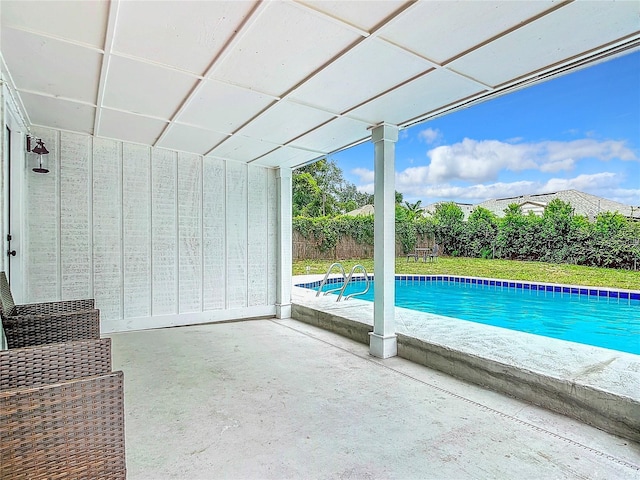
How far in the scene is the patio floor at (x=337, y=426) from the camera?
2055 mm

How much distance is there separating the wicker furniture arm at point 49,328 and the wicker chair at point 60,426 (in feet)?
→ 3.19

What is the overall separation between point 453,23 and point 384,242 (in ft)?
7.63

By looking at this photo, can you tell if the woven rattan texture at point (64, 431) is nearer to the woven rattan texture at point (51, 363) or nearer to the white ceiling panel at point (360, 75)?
the woven rattan texture at point (51, 363)

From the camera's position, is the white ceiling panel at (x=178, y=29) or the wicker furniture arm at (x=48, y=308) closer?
the white ceiling panel at (x=178, y=29)

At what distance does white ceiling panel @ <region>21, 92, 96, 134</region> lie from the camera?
3.47m

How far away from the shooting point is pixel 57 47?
2.46 m

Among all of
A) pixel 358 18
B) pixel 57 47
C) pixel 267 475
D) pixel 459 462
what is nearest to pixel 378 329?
pixel 459 462

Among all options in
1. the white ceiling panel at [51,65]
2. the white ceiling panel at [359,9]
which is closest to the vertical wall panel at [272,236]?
the white ceiling panel at [51,65]

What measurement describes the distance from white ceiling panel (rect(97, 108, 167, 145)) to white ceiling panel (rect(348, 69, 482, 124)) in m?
2.32

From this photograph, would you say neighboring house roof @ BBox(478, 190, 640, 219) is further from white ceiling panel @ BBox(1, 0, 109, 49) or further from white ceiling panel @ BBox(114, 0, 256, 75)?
white ceiling panel @ BBox(1, 0, 109, 49)

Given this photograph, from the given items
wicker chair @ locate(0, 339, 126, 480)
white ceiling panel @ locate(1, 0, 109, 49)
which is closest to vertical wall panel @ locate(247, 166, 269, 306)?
white ceiling panel @ locate(1, 0, 109, 49)

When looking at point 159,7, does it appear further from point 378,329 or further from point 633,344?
point 633,344

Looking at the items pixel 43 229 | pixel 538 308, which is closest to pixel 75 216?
pixel 43 229

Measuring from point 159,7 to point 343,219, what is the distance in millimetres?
12105
